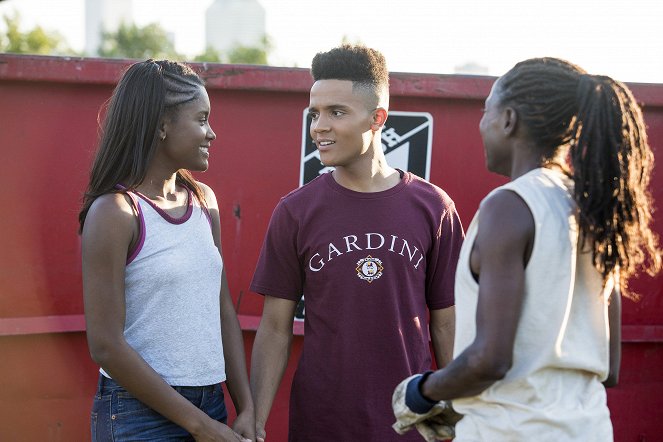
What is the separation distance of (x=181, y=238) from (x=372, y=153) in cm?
73

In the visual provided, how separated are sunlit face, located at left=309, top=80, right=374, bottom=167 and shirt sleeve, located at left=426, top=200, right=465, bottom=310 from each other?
0.36 meters

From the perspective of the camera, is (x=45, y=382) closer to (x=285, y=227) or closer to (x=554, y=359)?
(x=285, y=227)

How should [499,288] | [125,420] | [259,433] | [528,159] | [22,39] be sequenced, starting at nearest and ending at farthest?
1. [499,288]
2. [528,159]
3. [125,420]
4. [259,433]
5. [22,39]

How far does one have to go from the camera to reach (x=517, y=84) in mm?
2148

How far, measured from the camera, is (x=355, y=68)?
2.91 meters

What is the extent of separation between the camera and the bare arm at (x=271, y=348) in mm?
2887

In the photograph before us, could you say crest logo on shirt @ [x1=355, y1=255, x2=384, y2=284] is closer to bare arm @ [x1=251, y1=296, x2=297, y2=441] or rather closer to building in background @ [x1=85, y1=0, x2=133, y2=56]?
bare arm @ [x1=251, y1=296, x2=297, y2=441]

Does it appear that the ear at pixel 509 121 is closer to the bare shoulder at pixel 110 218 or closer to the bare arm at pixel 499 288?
the bare arm at pixel 499 288

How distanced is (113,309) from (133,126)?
52 centimetres

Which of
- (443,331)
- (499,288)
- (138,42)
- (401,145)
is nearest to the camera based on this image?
(499,288)

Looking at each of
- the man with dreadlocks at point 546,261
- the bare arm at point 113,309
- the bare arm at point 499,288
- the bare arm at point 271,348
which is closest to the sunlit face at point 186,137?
the bare arm at point 113,309

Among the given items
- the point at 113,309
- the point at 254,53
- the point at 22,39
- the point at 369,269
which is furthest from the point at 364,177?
the point at 254,53

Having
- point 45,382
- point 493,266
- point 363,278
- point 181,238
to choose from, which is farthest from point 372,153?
point 45,382

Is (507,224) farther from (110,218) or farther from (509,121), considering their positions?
(110,218)
